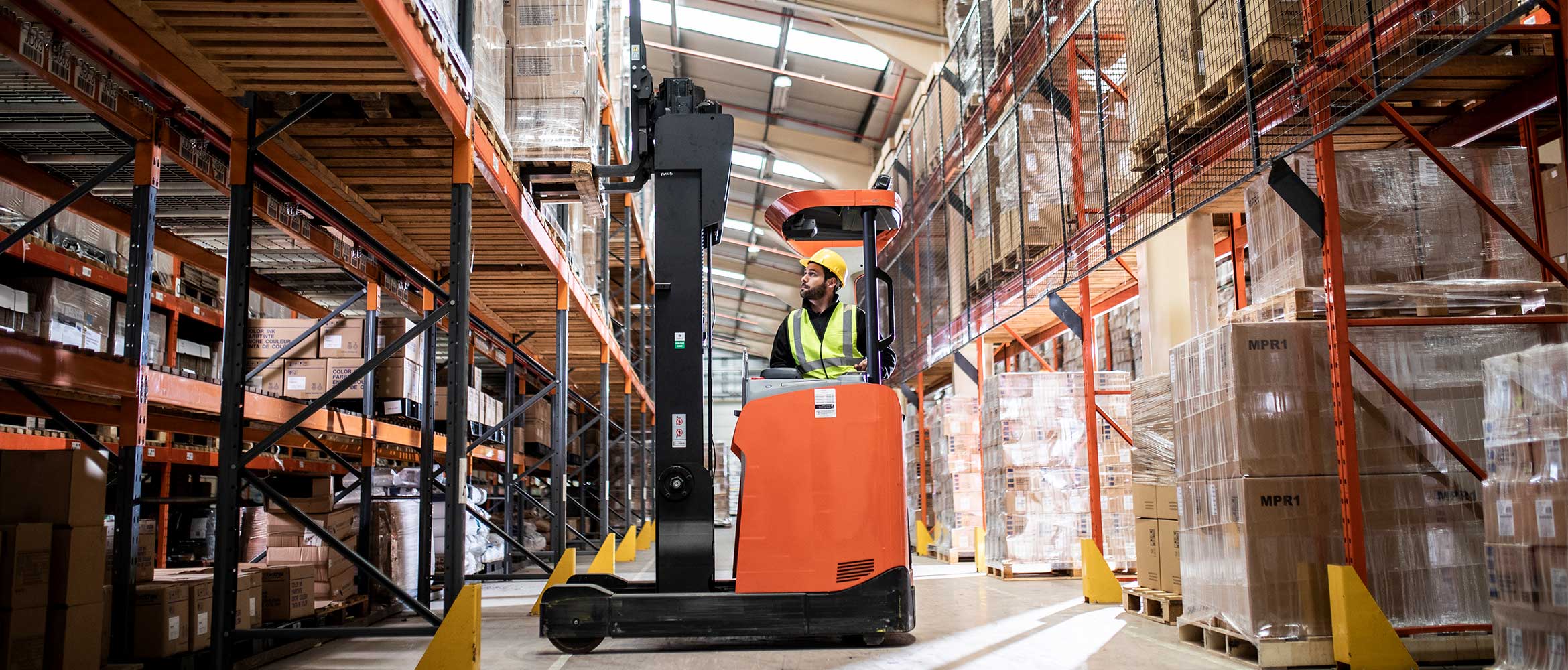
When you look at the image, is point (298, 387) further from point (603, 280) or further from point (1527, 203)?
point (1527, 203)

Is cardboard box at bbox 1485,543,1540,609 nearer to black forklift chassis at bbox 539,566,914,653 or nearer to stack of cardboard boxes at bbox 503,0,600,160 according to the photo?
black forklift chassis at bbox 539,566,914,653

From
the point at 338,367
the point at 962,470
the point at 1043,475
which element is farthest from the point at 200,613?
the point at 962,470

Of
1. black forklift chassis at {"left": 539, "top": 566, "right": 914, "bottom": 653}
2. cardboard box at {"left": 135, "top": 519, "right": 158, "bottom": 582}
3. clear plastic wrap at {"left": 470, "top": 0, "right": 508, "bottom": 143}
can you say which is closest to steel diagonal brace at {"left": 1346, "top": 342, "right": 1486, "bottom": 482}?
black forklift chassis at {"left": 539, "top": 566, "right": 914, "bottom": 653}

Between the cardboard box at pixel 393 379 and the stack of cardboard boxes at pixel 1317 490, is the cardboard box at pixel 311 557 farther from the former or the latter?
the stack of cardboard boxes at pixel 1317 490

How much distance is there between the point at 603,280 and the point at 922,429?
5050mm

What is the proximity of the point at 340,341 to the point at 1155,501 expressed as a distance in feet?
18.0

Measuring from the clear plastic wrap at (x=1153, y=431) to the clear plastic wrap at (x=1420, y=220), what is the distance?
1817 mm

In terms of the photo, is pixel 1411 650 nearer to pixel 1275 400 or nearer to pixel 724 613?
pixel 1275 400

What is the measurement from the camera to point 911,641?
5.64 m

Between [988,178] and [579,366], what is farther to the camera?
[579,366]

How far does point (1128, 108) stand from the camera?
7.12m

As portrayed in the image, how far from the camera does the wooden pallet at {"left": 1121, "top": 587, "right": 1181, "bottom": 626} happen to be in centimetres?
625

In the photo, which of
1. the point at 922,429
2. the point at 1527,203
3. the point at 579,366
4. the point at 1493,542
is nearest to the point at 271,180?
the point at 1493,542

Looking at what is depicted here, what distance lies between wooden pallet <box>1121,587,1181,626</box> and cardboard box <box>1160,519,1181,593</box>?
0.06 metres
